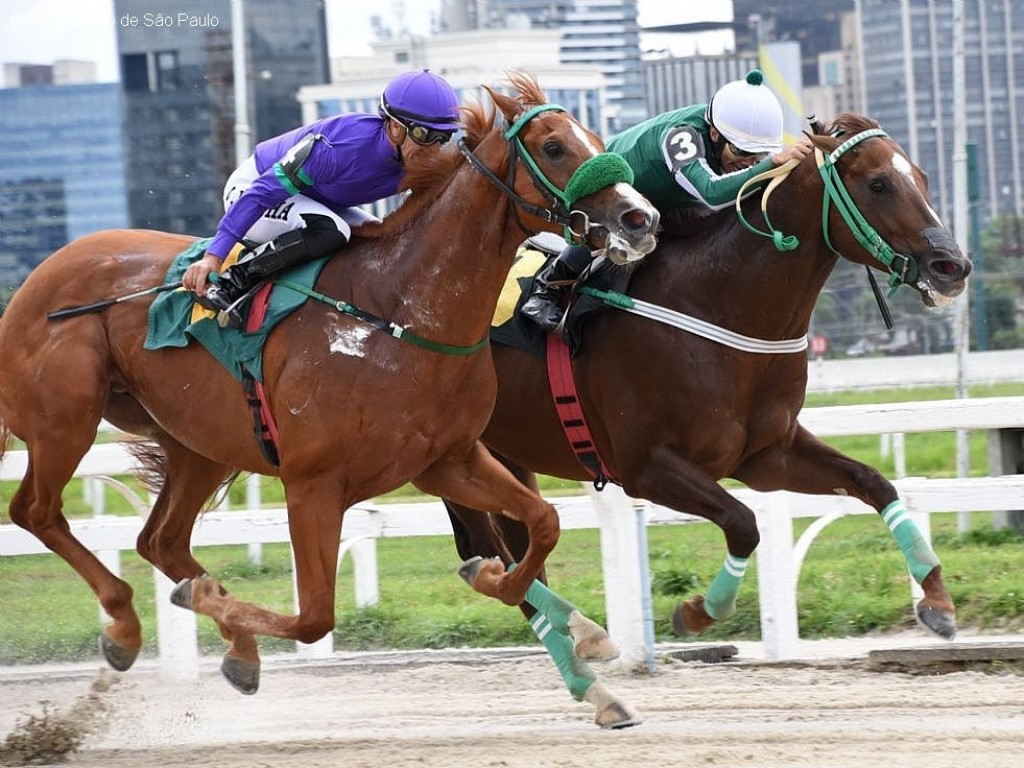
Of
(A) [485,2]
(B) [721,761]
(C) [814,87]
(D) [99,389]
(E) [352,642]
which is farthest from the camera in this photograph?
(A) [485,2]

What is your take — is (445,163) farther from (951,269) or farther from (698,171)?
(951,269)

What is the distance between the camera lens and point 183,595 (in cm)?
516

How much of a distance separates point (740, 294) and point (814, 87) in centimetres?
2217

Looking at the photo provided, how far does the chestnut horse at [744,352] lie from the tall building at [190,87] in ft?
47.2

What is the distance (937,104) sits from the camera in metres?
23.9

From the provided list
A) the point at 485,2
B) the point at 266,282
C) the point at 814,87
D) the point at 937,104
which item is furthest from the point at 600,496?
the point at 485,2

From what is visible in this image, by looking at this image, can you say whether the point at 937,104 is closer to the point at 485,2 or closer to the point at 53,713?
the point at 485,2

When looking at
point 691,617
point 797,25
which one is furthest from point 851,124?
point 797,25

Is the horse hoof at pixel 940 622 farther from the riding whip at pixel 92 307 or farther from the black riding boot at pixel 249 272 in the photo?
the riding whip at pixel 92 307

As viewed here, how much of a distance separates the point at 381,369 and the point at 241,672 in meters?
1.23

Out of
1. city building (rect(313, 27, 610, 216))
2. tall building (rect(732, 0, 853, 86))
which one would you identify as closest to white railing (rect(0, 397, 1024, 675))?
city building (rect(313, 27, 610, 216))

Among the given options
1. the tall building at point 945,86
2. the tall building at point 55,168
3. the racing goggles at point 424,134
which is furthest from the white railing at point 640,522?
the tall building at point 945,86

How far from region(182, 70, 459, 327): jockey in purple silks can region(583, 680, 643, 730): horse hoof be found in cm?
173

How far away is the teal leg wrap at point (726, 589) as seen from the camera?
5.07 m
